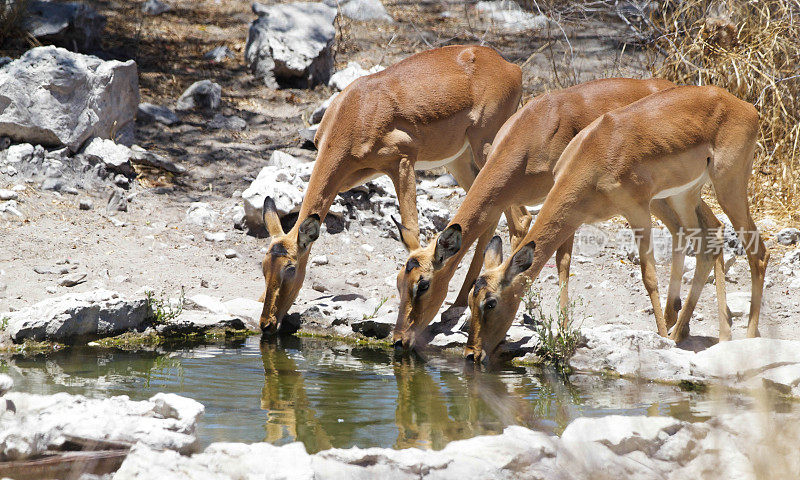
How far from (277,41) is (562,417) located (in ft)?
35.1

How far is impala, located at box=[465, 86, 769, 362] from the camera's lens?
7191mm

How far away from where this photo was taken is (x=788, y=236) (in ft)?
32.4

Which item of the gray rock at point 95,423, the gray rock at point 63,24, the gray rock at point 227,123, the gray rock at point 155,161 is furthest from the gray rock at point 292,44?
the gray rock at point 95,423

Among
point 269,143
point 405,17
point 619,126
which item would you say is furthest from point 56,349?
point 405,17

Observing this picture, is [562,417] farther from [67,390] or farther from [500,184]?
[67,390]

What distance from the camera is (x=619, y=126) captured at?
7.41m

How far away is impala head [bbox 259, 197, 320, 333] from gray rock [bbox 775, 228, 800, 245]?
5.31 meters

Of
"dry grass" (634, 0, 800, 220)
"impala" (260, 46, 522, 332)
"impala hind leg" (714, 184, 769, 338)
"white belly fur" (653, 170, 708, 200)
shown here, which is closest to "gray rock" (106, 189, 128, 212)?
"impala" (260, 46, 522, 332)

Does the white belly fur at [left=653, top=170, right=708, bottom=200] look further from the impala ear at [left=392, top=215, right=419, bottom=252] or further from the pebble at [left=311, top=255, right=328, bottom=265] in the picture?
the pebble at [left=311, top=255, right=328, bottom=265]

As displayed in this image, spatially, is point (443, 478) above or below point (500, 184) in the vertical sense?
below

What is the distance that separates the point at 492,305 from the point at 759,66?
701cm

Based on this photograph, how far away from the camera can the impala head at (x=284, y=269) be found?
25.9 feet

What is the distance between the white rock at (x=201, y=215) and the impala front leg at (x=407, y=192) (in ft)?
10.7

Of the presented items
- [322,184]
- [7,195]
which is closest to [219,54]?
[7,195]
